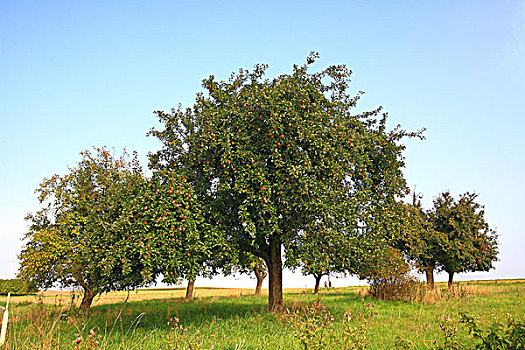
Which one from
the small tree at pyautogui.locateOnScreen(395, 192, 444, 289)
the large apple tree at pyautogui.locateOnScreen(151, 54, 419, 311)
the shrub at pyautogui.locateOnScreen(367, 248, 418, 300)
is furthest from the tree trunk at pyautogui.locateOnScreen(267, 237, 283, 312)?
the small tree at pyautogui.locateOnScreen(395, 192, 444, 289)

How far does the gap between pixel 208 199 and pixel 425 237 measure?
29.3 m

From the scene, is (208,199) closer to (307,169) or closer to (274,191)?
(274,191)

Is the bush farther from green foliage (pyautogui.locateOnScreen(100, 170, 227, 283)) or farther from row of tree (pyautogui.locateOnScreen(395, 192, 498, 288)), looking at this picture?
row of tree (pyautogui.locateOnScreen(395, 192, 498, 288))

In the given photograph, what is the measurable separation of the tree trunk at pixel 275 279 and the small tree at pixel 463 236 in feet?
86.7

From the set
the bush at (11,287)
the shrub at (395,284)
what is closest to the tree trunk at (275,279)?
the shrub at (395,284)

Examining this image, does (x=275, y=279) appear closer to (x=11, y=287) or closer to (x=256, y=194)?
(x=256, y=194)

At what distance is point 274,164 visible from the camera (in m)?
15.5

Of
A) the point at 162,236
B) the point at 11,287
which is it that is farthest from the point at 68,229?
the point at 11,287

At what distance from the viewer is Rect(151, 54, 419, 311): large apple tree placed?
14.9 m

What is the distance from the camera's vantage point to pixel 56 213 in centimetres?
2381

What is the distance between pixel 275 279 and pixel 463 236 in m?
29.8

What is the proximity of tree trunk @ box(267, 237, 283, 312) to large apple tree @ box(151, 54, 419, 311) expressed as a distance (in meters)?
0.05

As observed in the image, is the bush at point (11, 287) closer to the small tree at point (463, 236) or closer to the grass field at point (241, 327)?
the grass field at point (241, 327)

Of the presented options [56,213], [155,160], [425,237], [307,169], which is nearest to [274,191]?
[307,169]
